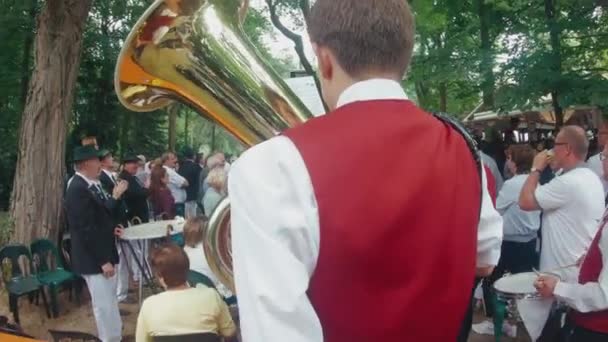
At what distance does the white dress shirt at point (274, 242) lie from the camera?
0.83 meters

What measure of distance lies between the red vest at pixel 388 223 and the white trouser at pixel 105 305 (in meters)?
3.89

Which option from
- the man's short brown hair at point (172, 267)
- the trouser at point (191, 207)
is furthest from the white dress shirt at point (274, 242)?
the trouser at point (191, 207)

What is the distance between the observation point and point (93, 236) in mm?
4477

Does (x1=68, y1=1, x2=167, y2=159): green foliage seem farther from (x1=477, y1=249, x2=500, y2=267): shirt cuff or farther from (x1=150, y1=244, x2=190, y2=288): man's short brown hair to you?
(x1=477, y1=249, x2=500, y2=267): shirt cuff

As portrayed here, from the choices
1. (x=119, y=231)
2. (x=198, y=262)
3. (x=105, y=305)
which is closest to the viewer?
(x=198, y=262)

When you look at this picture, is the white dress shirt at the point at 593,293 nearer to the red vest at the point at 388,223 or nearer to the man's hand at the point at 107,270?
the red vest at the point at 388,223

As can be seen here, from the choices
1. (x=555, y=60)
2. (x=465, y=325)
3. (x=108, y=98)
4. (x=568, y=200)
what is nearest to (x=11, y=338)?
(x=465, y=325)

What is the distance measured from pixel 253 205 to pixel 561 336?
210 centimetres

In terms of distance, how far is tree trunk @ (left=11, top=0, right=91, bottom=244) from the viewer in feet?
20.0

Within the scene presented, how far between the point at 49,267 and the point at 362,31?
560cm

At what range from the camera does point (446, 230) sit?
99cm

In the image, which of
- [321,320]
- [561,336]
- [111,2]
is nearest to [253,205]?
[321,320]

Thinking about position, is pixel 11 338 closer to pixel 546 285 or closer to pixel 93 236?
pixel 93 236

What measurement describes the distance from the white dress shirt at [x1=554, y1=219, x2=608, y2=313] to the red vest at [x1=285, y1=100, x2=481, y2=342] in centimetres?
132
